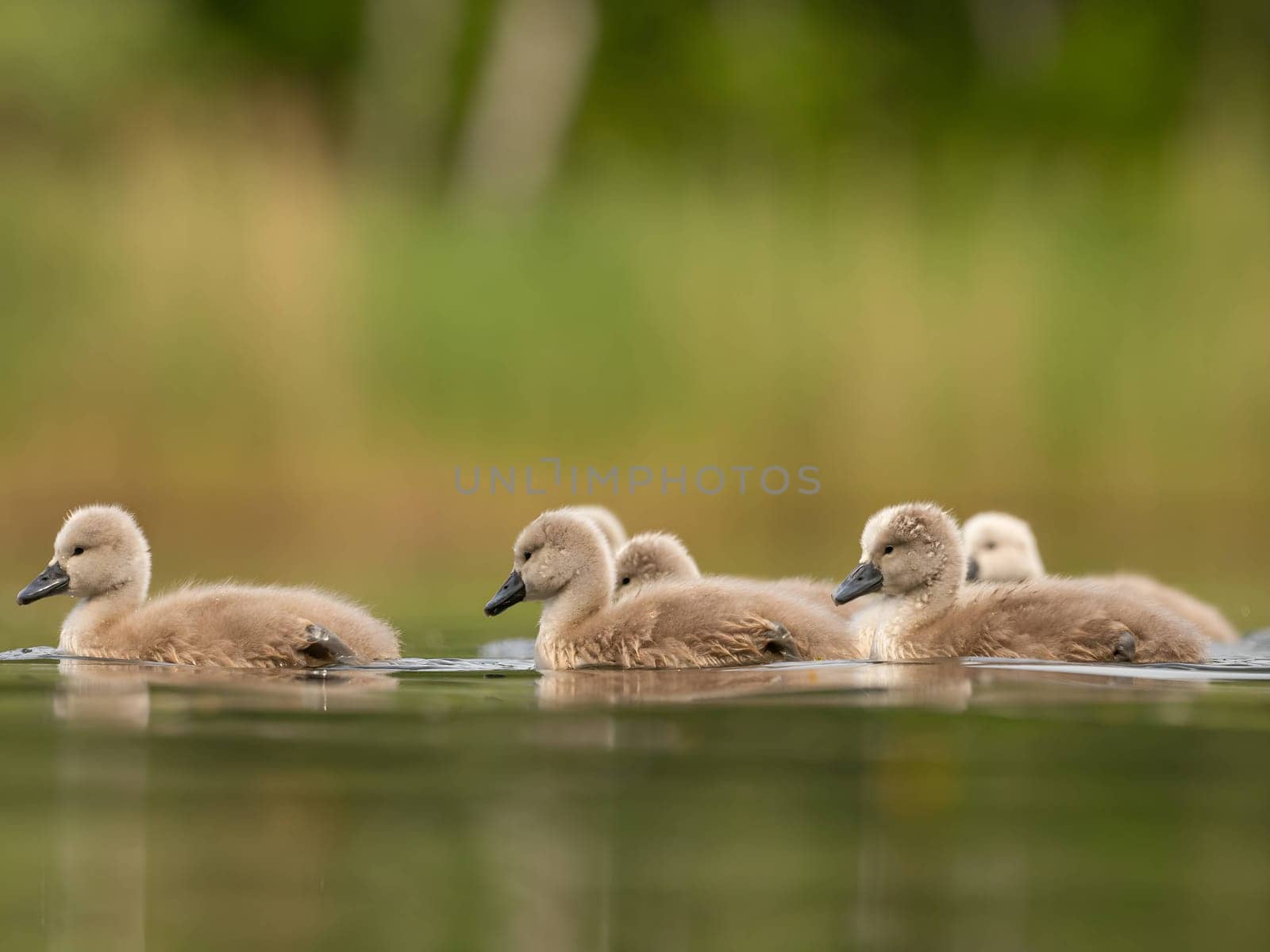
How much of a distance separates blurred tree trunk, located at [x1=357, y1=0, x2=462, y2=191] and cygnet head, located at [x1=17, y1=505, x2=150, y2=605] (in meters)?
12.4

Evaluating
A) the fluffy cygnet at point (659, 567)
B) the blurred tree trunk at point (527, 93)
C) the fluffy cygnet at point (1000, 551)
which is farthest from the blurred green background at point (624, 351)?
the blurred tree trunk at point (527, 93)

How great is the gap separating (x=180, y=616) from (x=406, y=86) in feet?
47.6

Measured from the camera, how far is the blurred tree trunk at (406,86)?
66.0 ft

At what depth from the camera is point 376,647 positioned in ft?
22.5

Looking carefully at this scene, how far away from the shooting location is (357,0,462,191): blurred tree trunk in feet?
66.0

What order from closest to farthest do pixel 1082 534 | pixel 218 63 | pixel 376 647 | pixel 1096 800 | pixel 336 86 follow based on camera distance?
1. pixel 1096 800
2. pixel 376 647
3. pixel 1082 534
4. pixel 218 63
5. pixel 336 86

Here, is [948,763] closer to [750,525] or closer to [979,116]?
[750,525]

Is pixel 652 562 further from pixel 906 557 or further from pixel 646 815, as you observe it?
pixel 646 815

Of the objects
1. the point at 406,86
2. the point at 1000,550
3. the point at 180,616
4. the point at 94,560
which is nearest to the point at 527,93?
the point at 406,86

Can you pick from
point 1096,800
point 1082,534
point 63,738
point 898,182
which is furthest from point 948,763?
point 898,182

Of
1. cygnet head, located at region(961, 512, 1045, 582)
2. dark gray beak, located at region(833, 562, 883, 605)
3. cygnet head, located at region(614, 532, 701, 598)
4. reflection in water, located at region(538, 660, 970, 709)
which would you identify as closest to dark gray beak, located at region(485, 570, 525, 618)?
reflection in water, located at region(538, 660, 970, 709)

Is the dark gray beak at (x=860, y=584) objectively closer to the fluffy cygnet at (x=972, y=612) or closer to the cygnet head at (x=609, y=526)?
the fluffy cygnet at (x=972, y=612)

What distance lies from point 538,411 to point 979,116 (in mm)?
11182

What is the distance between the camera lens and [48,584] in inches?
286
